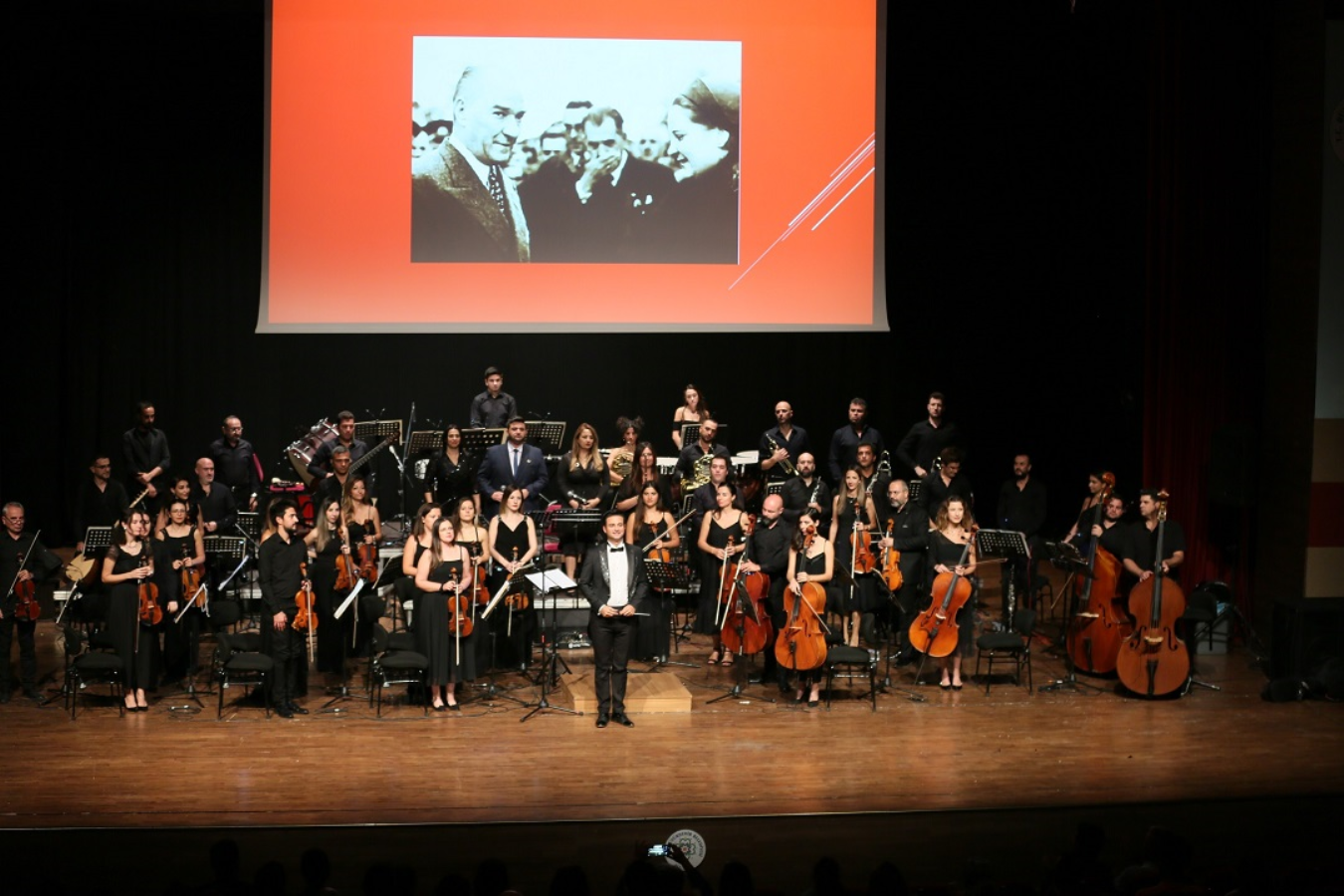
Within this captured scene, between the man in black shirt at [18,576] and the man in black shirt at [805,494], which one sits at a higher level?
the man in black shirt at [805,494]

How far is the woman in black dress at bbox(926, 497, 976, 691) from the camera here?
10.6m

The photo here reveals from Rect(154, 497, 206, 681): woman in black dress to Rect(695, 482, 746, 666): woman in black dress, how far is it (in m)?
3.73

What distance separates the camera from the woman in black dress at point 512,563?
35.4ft

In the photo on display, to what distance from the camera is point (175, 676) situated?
10.7 metres

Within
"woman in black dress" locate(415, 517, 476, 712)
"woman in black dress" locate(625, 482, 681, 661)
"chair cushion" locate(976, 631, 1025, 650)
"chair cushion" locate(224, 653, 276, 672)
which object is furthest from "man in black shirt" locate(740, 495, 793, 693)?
"chair cushion" locate(224, 653, 276, 672)

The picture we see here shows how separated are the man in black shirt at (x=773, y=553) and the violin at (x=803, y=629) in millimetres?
249

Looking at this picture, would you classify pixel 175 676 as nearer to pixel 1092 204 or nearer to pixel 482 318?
pixel 482 318

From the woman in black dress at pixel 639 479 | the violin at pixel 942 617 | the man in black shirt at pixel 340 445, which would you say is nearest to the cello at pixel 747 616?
the violin at pixel 942 617

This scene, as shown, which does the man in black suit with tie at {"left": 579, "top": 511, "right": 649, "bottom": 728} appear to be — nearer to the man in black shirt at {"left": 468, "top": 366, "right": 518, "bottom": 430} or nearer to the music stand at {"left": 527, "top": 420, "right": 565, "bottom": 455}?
the music stand at {"left": 527, "top": 420, "right": 565, "bottom": 455}

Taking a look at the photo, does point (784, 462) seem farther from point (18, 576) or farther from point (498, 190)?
point (18, 576)

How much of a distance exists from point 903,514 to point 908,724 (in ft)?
6.60

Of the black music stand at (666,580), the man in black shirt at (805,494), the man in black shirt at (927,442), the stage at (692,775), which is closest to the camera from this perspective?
the stage at (692,775)

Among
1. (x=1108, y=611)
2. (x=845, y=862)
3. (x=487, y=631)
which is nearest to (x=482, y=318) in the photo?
(x=487, y=631)

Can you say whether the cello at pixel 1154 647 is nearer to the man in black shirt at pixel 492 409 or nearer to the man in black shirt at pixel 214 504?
the man in black shirt at pixel 492 409
